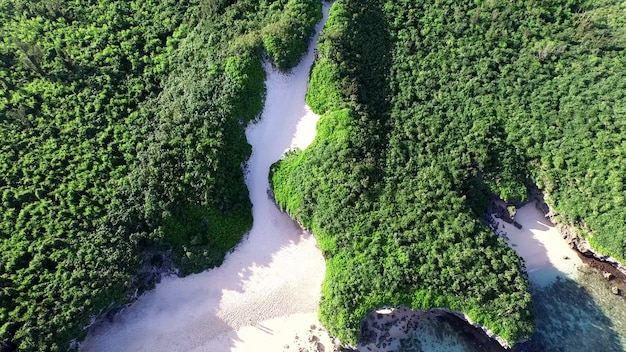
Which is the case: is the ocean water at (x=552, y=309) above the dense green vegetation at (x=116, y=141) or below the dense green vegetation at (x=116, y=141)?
below

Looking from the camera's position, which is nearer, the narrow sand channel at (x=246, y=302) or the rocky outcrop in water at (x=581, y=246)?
the narrow sand channel at (x=246, y=302)

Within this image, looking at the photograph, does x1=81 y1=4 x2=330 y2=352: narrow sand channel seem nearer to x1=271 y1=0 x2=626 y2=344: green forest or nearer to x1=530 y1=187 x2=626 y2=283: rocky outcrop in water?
x1=271 y1=0 x2=626 y2=344: green forest

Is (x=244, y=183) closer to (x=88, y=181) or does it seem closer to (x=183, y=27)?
(x=88, y=181)

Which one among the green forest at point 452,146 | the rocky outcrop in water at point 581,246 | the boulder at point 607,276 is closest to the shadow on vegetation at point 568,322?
the boulder at point 607,276

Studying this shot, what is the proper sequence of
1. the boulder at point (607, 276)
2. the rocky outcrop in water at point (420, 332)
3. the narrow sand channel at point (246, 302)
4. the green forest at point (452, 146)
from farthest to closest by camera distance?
the boulder at point (607, 276), the rocky outcrop in water at point (420, 332), the narrow sand channel at point (246, 302), the green forest at point (452, 146)

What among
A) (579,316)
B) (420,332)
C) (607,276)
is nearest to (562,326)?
(579,316)

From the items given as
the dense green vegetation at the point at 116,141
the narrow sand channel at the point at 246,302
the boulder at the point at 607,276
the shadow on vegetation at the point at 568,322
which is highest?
the dense green vegetation at the point at 116,141

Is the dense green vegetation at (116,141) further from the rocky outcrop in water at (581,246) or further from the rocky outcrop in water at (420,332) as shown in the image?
the rocky outcrop in water at (581,246)
